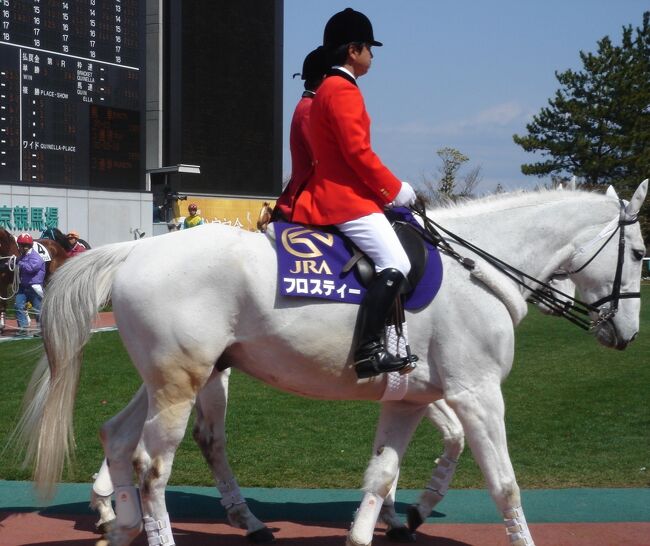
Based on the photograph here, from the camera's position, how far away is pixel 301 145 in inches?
186

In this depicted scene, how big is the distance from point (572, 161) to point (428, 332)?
146ft

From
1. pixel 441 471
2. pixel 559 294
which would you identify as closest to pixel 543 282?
pixel 559 294

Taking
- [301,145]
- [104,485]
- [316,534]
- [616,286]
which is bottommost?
[316,534]

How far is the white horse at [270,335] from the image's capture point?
4.09 metres

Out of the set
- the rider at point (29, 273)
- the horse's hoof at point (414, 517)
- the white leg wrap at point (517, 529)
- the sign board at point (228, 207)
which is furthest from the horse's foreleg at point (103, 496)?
the sign board at point (228, 207)

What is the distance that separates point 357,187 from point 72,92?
18170mm

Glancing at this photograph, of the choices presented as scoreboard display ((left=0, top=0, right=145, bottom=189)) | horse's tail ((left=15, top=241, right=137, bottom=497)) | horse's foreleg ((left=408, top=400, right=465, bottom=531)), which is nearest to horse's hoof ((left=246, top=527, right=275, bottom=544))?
horse's foreleg ((left=408, top=400, right=465, bottom=531))

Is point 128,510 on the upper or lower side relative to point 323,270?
lower

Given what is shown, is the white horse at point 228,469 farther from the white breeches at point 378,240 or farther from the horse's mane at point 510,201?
the white breeches at point 378,240

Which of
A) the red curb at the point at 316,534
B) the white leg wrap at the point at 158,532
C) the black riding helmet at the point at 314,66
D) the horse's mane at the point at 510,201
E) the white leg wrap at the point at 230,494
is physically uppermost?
the black riding helmet at the point at 314,66

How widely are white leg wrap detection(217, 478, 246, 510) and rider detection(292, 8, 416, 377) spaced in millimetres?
1243

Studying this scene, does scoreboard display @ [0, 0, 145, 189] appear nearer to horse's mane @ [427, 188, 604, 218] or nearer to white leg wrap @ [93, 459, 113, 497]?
white leg wrap @ [93, 459, 113, 497]

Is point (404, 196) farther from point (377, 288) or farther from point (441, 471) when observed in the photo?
point (441, 471)

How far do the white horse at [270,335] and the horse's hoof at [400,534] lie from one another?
0.61m
